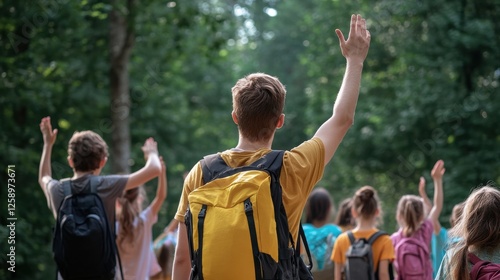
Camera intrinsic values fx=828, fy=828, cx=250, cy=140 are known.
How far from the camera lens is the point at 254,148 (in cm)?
351

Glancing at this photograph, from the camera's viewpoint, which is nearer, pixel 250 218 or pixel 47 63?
pixel 250 218

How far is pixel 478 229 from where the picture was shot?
13.2ft

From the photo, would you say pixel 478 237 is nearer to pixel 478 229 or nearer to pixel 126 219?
pixel 478 229

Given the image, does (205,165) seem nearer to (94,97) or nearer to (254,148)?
(254,148)

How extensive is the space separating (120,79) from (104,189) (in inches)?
458

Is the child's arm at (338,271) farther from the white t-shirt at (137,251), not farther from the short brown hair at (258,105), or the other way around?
the short brown hair at (258,105)

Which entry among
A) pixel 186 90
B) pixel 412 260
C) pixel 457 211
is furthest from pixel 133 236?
pixel 186 90

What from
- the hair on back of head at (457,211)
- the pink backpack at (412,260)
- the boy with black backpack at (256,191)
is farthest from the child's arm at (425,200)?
the boy with black backpack at (256,191)

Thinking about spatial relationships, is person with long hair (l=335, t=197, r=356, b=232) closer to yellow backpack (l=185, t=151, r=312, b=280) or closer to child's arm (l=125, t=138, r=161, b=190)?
child's arm (l=125, t=138, r=161, b=190)

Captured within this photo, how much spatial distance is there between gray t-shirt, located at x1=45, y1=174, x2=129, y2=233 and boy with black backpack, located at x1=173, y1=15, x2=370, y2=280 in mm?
1992

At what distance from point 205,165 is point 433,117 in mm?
15540

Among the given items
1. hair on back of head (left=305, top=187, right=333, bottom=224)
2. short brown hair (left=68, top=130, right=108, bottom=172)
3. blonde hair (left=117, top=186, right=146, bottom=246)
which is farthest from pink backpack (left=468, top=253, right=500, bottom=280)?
hair on back of head (left=305, top=187, right=333, bottom=224)

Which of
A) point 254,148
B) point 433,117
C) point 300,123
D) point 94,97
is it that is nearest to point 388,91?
point 433,117

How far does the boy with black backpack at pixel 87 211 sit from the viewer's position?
528cm
